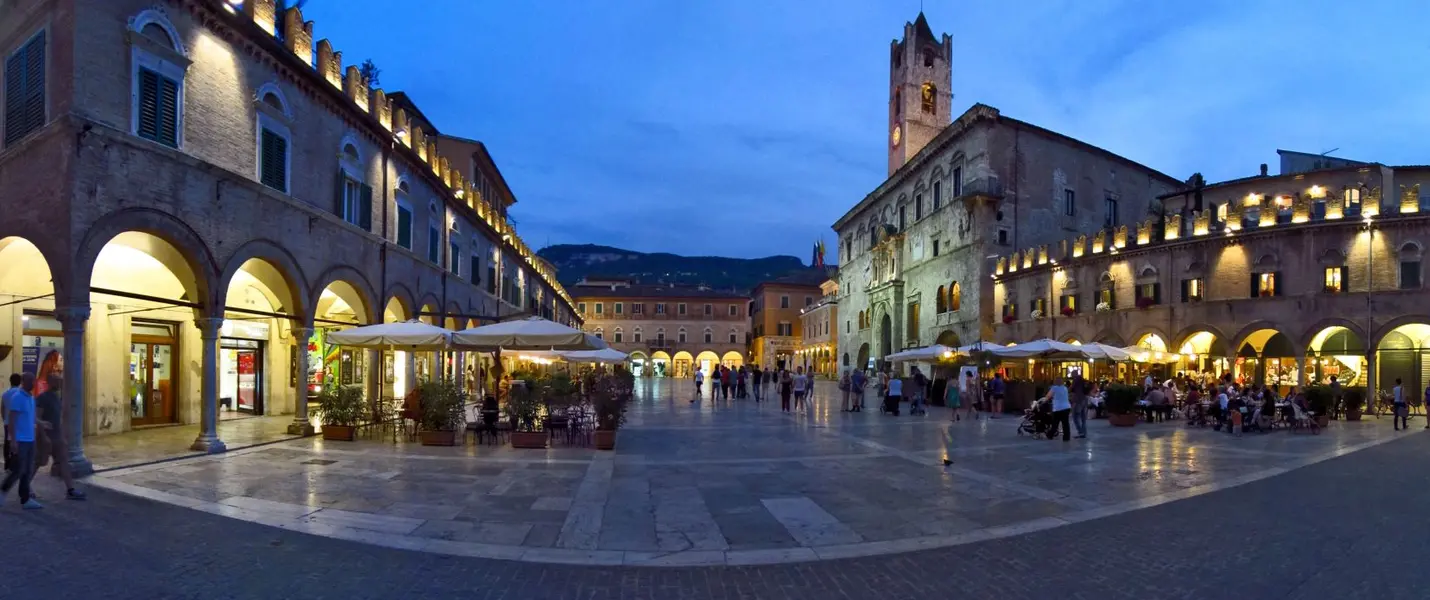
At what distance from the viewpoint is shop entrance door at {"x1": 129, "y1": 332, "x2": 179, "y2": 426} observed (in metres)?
16.2

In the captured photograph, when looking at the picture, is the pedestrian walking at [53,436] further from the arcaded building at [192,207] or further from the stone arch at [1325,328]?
the stone arch at [1325,328]

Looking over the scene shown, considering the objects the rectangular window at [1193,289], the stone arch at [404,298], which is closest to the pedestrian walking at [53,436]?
the stone arch at [404,298]

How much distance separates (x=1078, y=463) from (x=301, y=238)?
51.3 feet

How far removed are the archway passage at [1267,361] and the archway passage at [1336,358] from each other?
0.61 metres

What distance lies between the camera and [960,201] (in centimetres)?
4356

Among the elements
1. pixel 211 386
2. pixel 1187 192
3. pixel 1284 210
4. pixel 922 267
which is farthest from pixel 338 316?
pixel 1187 192

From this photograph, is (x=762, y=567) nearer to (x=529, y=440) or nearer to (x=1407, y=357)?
(x=529, y=440)

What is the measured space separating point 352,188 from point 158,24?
21.7ft

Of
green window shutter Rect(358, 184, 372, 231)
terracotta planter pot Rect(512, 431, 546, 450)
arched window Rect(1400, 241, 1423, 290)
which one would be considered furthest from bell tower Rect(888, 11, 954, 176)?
terracotta planter pot Rect(512, 431, 546, 450)

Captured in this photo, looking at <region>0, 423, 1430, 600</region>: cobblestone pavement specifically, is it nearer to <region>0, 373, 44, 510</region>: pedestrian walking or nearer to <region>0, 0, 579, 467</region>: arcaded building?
<region>0, 373, 44, 510</region>: pedestrian walking

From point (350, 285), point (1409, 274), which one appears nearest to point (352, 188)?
point (350, 285)

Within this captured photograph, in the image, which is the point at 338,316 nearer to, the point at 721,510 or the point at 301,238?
the point at 301,238

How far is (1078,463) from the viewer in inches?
495

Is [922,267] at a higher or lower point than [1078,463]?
higher
